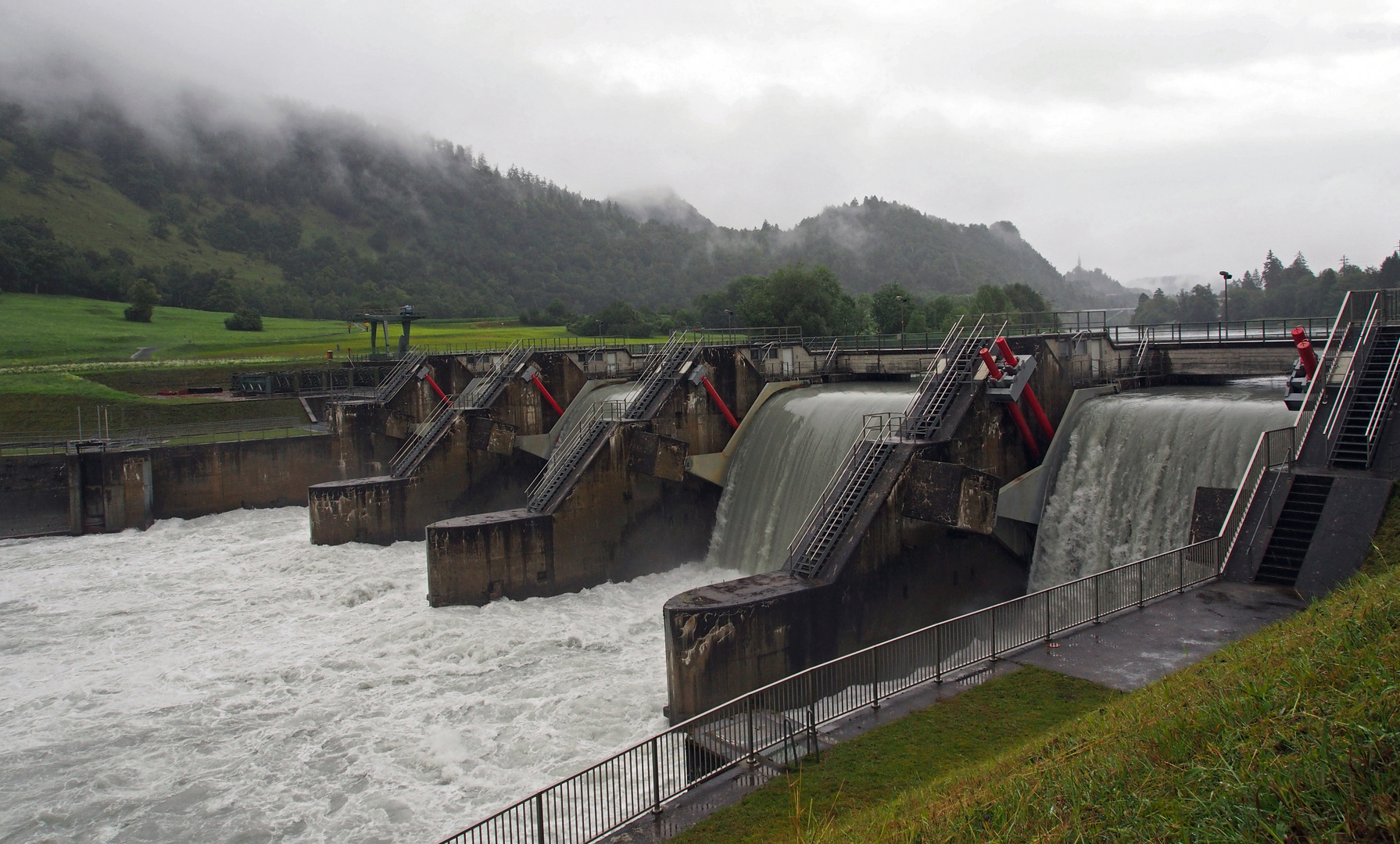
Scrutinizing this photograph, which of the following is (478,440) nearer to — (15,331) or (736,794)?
(736,794)

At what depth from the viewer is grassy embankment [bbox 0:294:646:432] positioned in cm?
4588

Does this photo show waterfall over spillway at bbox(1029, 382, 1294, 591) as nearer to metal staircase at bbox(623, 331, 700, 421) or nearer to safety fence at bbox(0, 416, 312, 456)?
metal staircase at bbox(623, 331, 700, 421)

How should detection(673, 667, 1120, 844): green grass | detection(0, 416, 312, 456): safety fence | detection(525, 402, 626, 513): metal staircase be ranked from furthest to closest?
detection(0, 416, 312, 456): safety fence < detection(525, 402, 626, 513): metal staircase < detection(673, 667, 1120, 844): green grass

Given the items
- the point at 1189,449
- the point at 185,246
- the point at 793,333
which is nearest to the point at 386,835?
the point at 1189,449

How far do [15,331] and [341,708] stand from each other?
69166 mm

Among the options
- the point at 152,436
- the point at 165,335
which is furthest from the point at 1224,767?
the point at 165,335

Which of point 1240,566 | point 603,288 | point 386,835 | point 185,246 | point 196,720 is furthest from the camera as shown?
point 603,288

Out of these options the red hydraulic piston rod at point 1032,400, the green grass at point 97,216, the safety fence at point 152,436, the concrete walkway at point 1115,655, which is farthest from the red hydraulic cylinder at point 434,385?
the green grass at point 97,216

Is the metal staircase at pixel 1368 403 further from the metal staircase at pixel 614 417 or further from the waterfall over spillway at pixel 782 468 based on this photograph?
the metal staircase at pixel 614 417

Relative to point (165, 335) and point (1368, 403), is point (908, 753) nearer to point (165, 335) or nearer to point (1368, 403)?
point (1368, 403)

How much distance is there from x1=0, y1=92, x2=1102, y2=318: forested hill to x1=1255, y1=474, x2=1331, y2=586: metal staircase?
11065cm

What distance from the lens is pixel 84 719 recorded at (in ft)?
59.2

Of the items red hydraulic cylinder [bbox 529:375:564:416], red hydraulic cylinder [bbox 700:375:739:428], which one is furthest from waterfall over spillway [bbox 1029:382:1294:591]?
red hydraulic cylinder [bbox 529:375:564:416]

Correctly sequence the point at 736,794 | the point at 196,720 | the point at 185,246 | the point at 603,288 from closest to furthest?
the point at 736,794 < the point at 196,720 < the point at 185,246 < the point at 603,288
